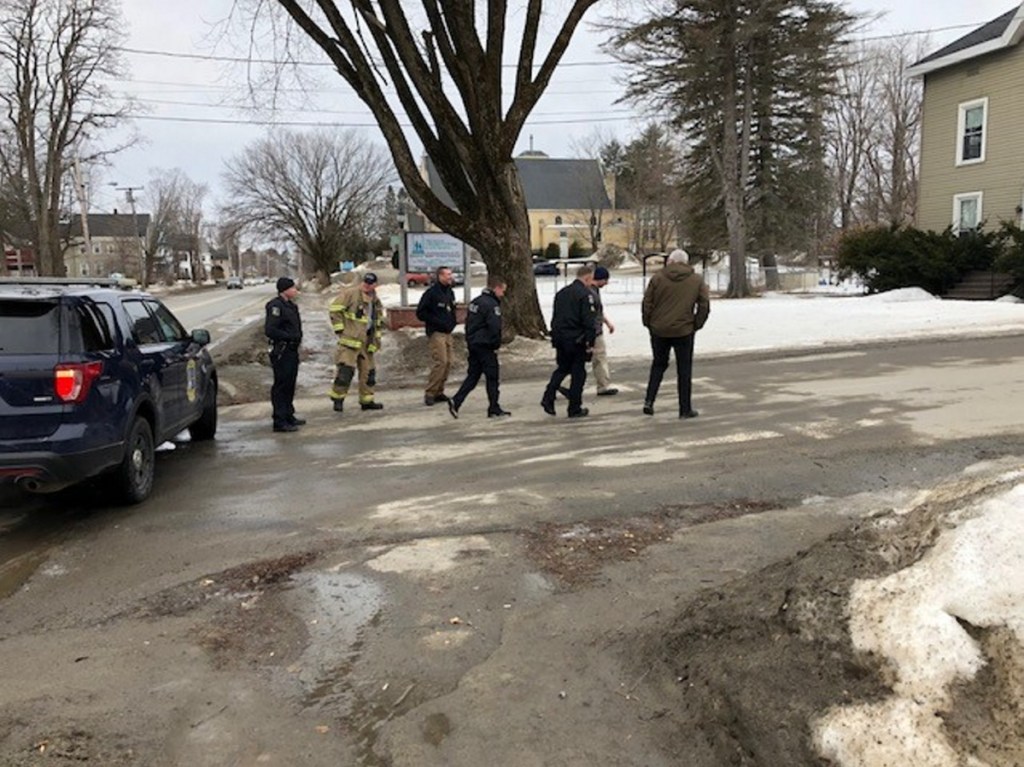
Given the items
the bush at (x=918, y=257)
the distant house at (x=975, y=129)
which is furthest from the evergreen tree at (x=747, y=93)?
the bush at (x=918, y=257)

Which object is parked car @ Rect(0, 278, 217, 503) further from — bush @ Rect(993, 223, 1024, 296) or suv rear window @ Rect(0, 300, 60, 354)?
bush @ Rect(993, 223, 1024, 296)

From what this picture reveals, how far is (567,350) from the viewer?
895 cm

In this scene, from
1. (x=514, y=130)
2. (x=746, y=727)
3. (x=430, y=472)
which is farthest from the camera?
(x=514, y=130)

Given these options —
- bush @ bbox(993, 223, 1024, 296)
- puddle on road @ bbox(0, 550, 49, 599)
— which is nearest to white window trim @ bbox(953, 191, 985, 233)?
bush @ bbox(993, 223, 1024, 296)

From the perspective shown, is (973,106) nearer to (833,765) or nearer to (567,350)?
(567,350)

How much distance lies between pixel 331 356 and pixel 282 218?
5702 cm

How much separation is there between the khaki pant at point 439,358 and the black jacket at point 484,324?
0.90 metres

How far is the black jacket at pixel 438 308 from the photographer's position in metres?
10.1

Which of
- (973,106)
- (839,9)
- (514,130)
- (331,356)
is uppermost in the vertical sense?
(839,9)

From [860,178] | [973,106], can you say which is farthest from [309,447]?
[860,178]

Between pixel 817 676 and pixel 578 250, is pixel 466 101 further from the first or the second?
pixel 578 250

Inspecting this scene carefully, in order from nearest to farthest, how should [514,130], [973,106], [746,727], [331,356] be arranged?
[746,727] → [514,130] → [331,356] → [973,106]

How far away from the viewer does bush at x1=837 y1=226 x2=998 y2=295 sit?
22.6 m

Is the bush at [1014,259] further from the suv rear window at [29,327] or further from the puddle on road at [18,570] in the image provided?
the puddle on road at [18,570]
